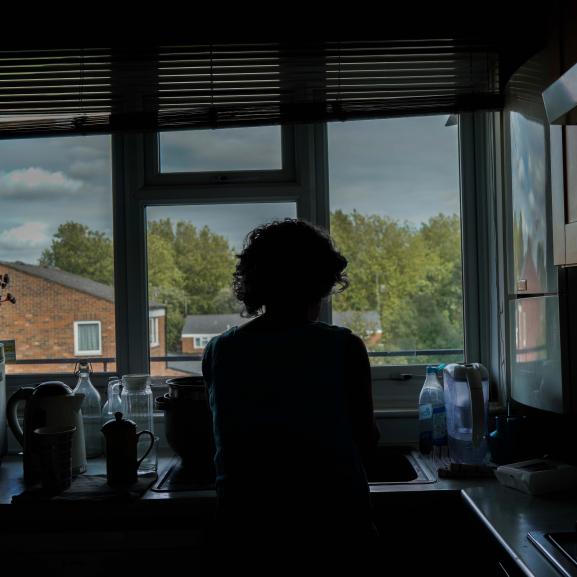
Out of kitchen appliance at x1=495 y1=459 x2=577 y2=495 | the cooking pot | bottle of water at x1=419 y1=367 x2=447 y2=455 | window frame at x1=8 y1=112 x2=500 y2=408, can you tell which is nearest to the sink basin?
bottle of water at x1=419 y1=367 x2=447 y2=455

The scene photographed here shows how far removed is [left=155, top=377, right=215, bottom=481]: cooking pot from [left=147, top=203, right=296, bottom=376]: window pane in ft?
1.49

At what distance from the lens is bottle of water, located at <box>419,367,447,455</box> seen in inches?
78.7

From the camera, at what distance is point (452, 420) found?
1982 mm

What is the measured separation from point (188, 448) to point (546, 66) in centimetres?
139

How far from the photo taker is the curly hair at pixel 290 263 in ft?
4.42

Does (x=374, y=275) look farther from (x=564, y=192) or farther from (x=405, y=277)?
(x=564, y=192)

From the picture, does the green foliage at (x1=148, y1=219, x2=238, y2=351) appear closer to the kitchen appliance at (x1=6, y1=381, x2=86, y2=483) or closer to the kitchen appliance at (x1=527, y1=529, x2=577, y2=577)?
the kitchen appliance at (x1=6, y1=381, x2=86, y2=483)

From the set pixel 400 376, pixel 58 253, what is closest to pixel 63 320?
pixel 58 253

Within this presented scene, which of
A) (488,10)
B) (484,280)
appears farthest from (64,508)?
(488,10)

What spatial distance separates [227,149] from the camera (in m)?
2.30

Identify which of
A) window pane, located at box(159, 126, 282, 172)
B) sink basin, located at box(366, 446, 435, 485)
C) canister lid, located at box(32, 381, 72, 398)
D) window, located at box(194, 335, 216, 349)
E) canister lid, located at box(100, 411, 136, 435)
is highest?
window pane, located at box(159, 126, 282, 172)

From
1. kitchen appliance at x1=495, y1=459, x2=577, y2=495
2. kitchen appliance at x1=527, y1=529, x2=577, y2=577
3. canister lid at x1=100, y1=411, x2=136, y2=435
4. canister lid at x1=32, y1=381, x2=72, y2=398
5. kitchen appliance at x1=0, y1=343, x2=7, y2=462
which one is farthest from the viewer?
kitchen appliance at x1=0, y1=343, x2=7, y2=462

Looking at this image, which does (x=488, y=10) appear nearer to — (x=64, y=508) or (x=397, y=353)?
(x=397, y=353)

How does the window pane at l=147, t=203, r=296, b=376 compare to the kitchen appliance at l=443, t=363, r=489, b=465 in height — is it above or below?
above
